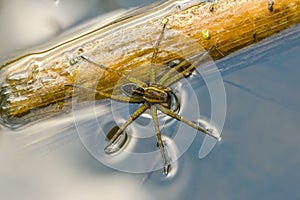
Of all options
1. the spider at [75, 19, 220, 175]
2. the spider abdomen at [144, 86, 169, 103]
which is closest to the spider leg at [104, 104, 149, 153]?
the spider at [75, 19, 220, 175]

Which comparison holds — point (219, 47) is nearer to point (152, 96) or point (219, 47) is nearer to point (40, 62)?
point (152, 96)

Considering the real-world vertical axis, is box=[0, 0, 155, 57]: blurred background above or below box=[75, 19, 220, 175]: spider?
above

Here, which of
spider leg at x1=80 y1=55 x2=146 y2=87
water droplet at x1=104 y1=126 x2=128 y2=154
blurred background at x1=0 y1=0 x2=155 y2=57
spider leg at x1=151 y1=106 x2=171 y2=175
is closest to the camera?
spider leg at x1=80 y1=55 x2=146 y2=87

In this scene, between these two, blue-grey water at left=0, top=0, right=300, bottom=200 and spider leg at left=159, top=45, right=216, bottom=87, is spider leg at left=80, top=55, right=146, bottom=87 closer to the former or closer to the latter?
spider leg at left=159, top=45, right=216, bottom=87

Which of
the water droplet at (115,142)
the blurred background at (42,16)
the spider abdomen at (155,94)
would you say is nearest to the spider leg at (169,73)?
the spider abdomen at (155,94)

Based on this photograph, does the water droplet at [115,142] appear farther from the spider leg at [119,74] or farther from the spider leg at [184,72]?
the spider leg at [184,72]

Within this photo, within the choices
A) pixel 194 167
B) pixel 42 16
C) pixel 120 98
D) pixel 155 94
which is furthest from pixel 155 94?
pixel 42 16

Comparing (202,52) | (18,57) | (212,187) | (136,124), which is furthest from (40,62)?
(212,187)

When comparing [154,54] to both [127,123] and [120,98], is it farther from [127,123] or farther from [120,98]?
[127,123]
